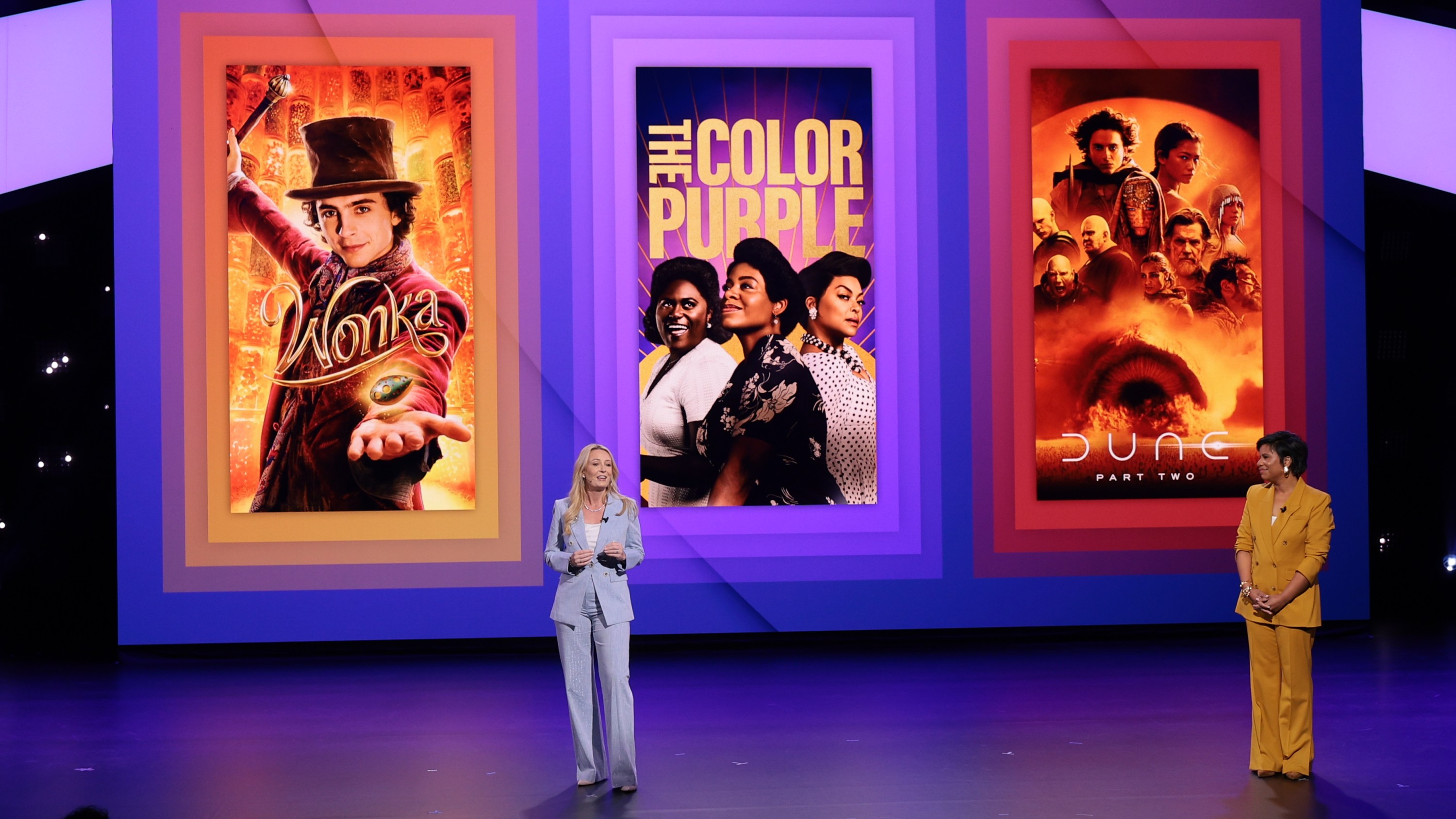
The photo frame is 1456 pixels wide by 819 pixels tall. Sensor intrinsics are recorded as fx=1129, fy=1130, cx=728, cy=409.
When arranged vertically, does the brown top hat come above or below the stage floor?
above

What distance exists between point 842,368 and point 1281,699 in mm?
3680

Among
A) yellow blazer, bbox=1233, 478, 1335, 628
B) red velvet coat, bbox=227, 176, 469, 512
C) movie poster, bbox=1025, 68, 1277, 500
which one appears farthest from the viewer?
movie poster, bbox=1025, 68, 1277, 500

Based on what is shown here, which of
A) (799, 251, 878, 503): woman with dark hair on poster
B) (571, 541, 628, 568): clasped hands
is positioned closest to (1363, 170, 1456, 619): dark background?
(799, 251, 878, 503): woman with dark hair on poster

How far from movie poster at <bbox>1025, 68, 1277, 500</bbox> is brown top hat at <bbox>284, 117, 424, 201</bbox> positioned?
4344mm

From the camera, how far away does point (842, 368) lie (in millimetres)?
7559

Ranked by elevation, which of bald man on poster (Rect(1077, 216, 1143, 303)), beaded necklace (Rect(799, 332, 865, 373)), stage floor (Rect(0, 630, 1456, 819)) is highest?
bald man on poster (Rect(1077, 216, 1143, 303))

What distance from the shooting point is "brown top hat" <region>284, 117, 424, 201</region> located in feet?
24.3

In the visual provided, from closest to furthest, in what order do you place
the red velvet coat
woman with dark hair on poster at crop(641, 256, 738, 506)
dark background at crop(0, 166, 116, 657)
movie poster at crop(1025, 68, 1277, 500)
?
the red velvet coat, woman with dark hair on poster at crop(641, 256, 738, 506), movie poster at crop(1025, 68, 1277, 500), dark background at crop(0, 166, 116, 657)

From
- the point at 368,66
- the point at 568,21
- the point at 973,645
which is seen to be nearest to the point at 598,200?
the point at 568,21

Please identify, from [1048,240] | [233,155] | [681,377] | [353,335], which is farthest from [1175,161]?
[233,155]

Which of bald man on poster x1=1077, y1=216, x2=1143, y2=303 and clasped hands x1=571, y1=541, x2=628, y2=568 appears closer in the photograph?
clasped hands x1=571, y1=541, x2=628, y2=568

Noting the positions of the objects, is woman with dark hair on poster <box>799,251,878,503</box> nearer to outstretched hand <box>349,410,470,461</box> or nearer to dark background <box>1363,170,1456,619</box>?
outstretched hand <box>349,410,470,461</box>

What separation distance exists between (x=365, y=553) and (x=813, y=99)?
4.24 metres

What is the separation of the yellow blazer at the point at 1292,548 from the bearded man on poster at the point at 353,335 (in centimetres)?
485
